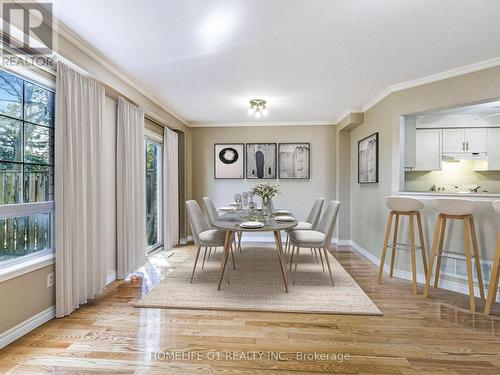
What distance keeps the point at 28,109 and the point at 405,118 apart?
4.18m

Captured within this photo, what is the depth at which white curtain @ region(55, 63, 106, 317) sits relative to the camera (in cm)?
233

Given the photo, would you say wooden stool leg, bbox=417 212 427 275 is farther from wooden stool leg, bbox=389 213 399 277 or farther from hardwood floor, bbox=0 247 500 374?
hardwood floor, bbox=0 247 500 374

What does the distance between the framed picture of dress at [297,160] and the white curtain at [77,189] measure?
3.71 m

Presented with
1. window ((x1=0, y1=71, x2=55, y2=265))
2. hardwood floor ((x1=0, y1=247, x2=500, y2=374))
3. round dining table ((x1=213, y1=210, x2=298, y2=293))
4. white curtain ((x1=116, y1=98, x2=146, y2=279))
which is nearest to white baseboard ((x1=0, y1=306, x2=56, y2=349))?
hardwood floor ((x1=0, y1=247, x2=500, y2=374))

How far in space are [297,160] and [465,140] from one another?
115 inches

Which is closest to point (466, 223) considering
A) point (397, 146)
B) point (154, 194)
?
point (397, 146)

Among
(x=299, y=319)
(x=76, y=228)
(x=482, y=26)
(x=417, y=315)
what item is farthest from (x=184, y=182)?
(x=482, y=26)

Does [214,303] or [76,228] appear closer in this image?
[76,228]

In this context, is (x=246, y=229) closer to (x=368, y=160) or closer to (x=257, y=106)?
(x=257, y=106)

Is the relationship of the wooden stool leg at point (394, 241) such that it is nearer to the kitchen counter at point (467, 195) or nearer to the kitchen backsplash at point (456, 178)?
the kitchen counter at point (467, 195)

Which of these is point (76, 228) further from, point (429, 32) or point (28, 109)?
point (429, 32)

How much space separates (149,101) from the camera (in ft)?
13.1

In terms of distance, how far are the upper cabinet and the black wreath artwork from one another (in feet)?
12.7

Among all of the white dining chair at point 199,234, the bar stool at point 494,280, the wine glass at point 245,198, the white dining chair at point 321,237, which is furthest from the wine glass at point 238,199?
the bar stool at point 494,280
